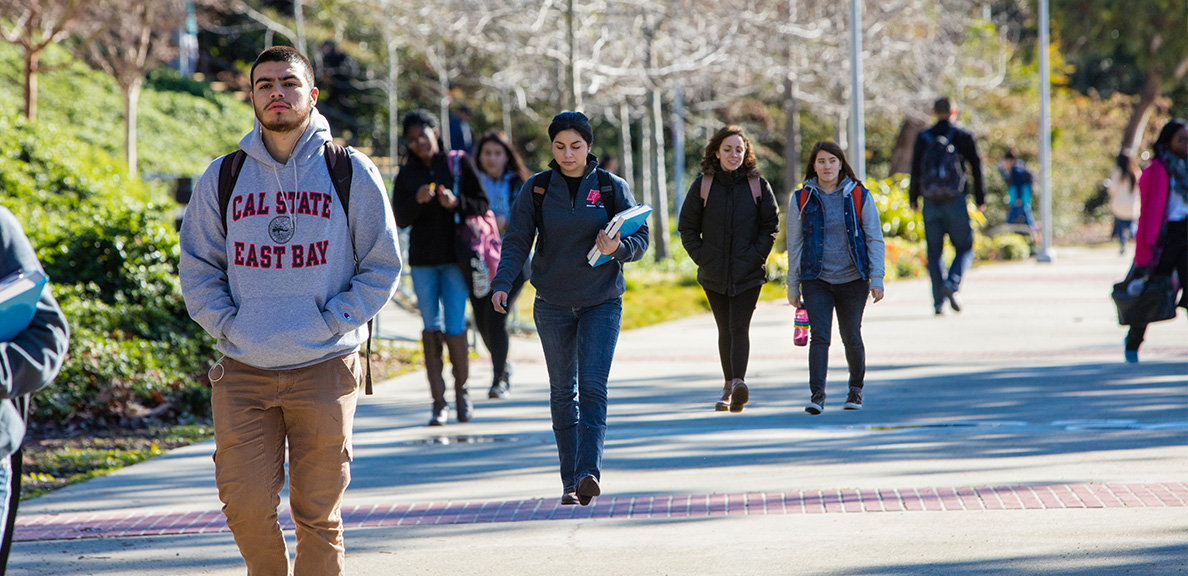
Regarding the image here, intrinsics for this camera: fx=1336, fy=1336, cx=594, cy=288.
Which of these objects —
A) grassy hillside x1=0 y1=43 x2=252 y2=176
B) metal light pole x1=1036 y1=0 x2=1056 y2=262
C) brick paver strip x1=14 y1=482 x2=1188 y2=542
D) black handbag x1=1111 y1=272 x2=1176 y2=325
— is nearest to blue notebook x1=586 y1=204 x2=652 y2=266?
brick paver strip x1=14 y1=482 x2=1188 y2=542

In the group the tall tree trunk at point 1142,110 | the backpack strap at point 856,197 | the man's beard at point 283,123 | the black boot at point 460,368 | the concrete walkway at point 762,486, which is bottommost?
the concrete walkway at point 762,486

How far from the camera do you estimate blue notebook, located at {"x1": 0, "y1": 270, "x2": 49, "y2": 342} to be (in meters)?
3.24

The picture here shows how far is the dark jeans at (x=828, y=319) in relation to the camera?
6.63 metres

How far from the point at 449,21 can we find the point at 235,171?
1631cm

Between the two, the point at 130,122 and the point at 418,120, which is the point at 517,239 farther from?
the point at 130,122

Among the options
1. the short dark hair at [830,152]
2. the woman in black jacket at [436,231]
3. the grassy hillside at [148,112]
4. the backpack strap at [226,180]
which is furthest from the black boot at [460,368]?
the grassy hillside at [148,112]

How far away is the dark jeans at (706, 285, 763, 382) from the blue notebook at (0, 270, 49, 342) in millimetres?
3738

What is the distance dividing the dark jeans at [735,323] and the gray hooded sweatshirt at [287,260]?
8.62 ft

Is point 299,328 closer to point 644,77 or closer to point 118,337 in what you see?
point 118,337

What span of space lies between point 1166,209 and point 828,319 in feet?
11.5

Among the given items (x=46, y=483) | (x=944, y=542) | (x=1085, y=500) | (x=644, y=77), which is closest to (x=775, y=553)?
(x=944, y=542)

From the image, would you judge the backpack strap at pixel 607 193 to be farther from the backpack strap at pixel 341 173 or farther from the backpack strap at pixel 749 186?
the backpack strap at pixel 341 173

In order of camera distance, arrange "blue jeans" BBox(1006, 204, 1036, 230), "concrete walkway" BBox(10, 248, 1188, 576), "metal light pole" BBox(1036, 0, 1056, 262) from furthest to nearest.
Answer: "blue jeans" BBox(1006, 204, 1036, 230)
"metal light pole" BBox(1036, 0, 1056, 262)
"concrete walkway" BBox(10, 248, 1188, 576)

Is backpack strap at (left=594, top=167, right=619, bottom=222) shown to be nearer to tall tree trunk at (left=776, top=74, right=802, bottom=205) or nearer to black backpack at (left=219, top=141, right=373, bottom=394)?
black backpack at (left=219, top=141, right=373, bottom=394)
